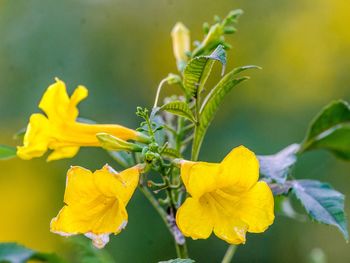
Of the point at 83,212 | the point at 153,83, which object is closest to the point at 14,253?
the point at 83,212

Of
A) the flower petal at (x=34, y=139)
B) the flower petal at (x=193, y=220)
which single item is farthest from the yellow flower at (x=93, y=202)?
the flower petal at (x=34, y=139)

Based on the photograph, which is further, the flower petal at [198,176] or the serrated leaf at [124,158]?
the serrated leaf at [124,158]

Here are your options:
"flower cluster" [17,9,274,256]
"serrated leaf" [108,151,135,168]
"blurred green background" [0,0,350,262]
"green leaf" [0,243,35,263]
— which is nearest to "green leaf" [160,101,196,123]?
"flower cluster" [17,9,274,256]

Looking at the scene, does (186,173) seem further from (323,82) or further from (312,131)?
(323,82)

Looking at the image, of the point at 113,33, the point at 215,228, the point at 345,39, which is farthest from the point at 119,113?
the point at 215,228

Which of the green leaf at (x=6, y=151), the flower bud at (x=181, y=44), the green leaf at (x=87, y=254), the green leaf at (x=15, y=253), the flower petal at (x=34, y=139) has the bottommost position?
the green leaf at (x=87, y=254)

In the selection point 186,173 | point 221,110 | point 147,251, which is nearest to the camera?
point 186,173

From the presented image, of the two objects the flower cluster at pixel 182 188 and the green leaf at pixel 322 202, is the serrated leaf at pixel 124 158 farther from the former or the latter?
the green leaf at pixel 322 202
